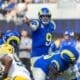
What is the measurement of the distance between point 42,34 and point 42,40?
107 millimetres

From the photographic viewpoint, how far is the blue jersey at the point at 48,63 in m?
6.37

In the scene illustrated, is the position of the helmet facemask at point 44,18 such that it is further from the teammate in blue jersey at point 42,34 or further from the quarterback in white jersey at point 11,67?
the quarterback in white jersey at point 11,67

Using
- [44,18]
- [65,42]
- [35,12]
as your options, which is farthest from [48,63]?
[35,12]

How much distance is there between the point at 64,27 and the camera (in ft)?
45.1

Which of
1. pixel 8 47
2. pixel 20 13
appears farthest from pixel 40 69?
pixel 20 13

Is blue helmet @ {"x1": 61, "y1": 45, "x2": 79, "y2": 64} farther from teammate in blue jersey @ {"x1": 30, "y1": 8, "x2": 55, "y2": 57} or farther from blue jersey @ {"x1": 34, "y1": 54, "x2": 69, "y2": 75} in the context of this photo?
teammate in blue jersey @ {"x1": 30, "y1": 8, "x2": 55, "y2": 57}

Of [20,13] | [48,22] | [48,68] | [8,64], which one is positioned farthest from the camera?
[20,13]

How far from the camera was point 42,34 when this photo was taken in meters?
8.58

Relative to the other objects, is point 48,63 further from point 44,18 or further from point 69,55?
point 44,18

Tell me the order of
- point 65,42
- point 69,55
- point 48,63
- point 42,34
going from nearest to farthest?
1. point 69,55
2. point 48,63
3. point 42,34
4. point 65,42

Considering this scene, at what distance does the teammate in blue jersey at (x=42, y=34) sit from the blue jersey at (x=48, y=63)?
54.9 inches

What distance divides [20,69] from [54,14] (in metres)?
7.60

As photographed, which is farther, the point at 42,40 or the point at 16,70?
the point at 42,40

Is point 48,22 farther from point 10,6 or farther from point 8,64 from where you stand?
point 10,6
